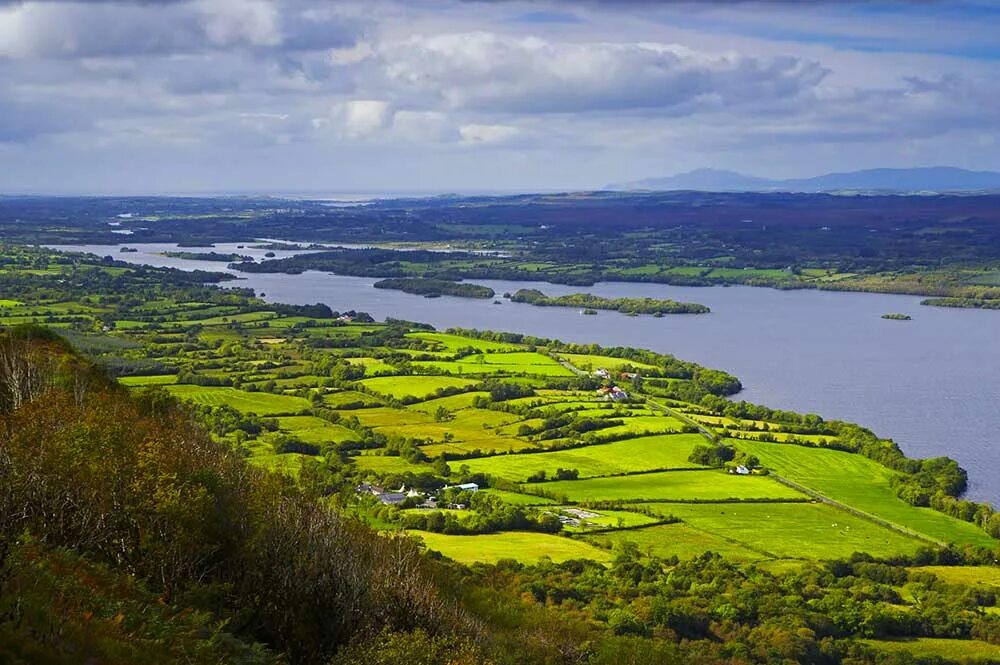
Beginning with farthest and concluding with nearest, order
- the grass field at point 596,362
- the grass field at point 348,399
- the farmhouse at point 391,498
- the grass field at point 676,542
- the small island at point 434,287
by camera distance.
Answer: the small island at point 434,287 → the grass field at point 596,362 → the grass field at point 348,399 → the farmhouse at point 391,498 → the grass field at point 676,542

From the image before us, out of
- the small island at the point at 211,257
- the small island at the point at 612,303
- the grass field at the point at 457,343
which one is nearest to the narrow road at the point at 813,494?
the grass field at the point at 457,343

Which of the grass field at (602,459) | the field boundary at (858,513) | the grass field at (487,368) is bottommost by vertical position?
A: the field boundary at (858,513)

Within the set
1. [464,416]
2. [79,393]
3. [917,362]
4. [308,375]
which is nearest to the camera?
[79,393]

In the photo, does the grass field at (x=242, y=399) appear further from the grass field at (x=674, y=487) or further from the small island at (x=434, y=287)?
the small island at (x=434, y=287)

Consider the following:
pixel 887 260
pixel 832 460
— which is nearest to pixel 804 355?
pixel 832 460

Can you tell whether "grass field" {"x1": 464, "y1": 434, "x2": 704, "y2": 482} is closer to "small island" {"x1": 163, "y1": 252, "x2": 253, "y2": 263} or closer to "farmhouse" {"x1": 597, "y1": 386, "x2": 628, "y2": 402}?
"farmhouse" {"x1": 597, "y1": 386, "x2": 628, "y2": 402}

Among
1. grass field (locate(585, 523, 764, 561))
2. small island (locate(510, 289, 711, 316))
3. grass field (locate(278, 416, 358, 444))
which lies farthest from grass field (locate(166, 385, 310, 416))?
small island (locate(510, 289, 711, 316))

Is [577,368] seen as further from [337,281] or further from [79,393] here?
[337,281]
